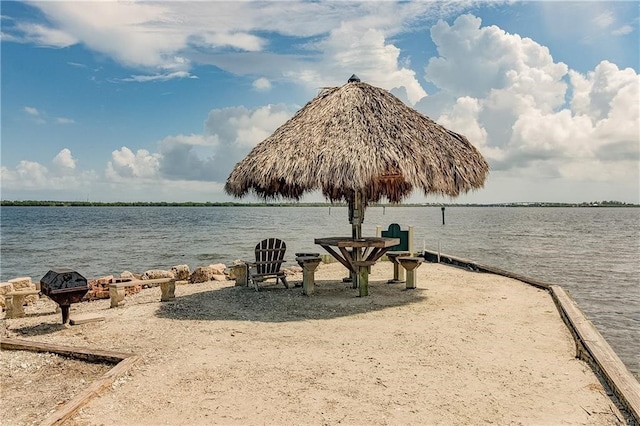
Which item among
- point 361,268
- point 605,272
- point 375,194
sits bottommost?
point 605,272

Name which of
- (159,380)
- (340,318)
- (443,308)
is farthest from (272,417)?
(443,308)

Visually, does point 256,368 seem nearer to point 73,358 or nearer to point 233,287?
point 73,358

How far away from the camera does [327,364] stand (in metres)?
4.64

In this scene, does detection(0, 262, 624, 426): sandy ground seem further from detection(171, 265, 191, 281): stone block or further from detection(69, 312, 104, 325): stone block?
detection(171, 265, 191, 281): stone block

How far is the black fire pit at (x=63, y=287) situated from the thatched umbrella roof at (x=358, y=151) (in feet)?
10.3

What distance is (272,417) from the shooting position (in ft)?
11.6

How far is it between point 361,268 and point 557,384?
4007 millimetres

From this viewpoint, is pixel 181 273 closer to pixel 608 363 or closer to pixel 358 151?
pixel 358 151

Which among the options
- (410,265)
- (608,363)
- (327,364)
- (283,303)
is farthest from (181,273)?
(608,363)

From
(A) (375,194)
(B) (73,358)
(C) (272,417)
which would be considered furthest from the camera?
(A) (375,194)

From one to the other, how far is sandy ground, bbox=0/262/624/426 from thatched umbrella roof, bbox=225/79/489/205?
6.72 feet

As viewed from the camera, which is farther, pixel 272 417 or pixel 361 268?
pixel 361 268

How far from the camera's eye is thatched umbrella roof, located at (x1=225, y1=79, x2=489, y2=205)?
7223mm

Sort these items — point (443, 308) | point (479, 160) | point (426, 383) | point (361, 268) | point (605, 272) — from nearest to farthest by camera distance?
1. point (426, 383)
2. point (443, 308)
3. point (361, 268)
4. point (479, 160)
5. point (605, 272)
